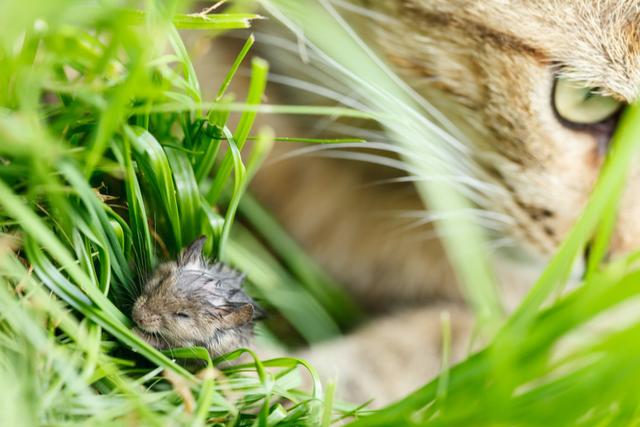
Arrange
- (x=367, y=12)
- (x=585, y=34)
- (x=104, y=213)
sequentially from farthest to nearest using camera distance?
1. (x=367, y=12)
2. (x=585, y=34)
3. (x=104, y=213)

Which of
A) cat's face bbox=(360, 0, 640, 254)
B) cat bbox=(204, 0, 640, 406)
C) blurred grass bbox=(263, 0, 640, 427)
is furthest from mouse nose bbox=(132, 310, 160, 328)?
cat's face bbox=(360, 0, 640, 254)

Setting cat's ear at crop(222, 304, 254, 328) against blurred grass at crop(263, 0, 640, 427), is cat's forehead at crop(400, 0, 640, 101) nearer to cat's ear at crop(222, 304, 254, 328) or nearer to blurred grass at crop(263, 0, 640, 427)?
blurred grass at crop(263, 0, 640, 427)

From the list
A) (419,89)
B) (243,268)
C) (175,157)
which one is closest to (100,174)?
(175,157)

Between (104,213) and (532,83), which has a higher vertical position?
(532,83)

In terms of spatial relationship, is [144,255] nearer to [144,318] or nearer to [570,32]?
[144,318]

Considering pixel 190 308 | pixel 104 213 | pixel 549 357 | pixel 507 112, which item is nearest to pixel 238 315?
pixel 190 308
